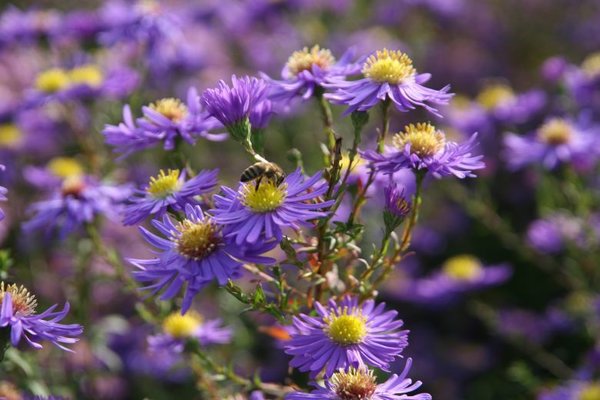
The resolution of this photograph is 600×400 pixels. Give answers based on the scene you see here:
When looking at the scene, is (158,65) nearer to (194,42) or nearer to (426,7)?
(194,42)

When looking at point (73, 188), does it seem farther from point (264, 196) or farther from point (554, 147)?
point (554, 147)

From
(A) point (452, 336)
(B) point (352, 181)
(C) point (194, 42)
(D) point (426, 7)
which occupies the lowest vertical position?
(B) point (352, 181)

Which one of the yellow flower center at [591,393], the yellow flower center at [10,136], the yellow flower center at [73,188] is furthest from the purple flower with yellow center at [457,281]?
the yellow flower center at [10,136]

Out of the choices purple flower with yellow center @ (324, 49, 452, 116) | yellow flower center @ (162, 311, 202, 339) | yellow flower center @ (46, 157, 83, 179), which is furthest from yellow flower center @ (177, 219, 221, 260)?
yellow flower center @ (46, 157, 83, 179)

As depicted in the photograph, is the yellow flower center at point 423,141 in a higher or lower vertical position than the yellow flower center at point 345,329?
higher

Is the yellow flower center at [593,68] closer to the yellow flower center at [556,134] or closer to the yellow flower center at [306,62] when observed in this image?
the yellow flower center at [556,134]

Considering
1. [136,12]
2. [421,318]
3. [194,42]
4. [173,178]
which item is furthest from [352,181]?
[194,42]
